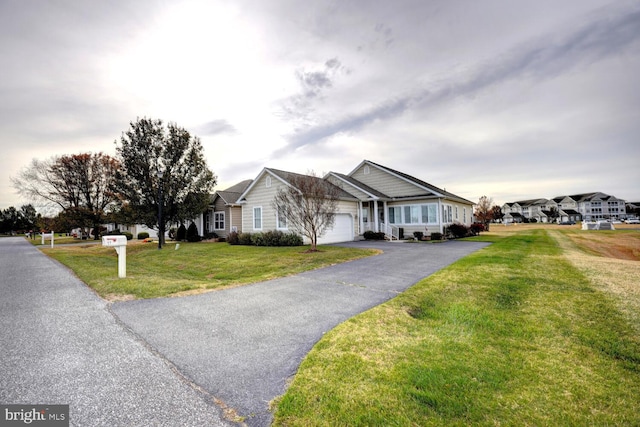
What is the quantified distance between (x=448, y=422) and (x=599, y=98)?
→ 713 inches

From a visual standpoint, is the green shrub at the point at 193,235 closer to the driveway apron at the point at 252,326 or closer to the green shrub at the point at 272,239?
the green shrub at the point at 272,239

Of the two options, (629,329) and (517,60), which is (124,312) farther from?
(517,60)

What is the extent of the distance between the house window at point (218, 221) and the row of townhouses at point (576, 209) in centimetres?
9910

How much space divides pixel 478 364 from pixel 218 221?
27177 mm

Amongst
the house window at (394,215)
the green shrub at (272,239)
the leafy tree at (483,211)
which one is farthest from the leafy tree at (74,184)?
the leafy tree at (483,211)

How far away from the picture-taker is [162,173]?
2130 cm

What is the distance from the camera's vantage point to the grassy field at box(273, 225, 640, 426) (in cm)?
254

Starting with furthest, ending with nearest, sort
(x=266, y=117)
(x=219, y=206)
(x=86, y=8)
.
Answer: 1. (x=219, y=206)
2. (x=266, y=117)
3. (x=86, y=8)

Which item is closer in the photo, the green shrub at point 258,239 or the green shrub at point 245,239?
the green shrub at point 258,239

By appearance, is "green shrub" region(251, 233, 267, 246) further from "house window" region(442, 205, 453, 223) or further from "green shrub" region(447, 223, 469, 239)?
"green shrub" region(447, 223, 469, 239)

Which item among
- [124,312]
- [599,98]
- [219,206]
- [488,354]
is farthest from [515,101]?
[219,206]

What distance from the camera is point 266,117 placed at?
1669 cm

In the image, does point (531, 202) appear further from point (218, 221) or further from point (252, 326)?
point (252, 326)

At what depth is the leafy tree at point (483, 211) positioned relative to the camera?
52844mm
